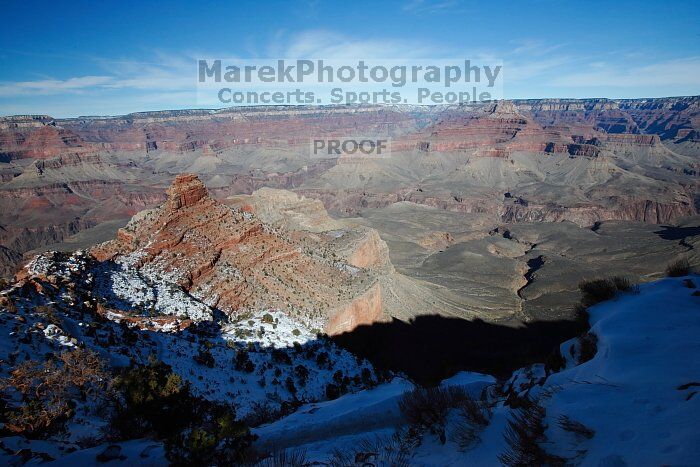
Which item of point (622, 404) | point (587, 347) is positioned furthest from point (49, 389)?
point (587, 347)

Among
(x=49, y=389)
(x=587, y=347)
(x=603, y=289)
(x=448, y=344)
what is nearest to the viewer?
(x=587, y=347)

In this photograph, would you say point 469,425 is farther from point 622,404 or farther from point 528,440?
point 622,404

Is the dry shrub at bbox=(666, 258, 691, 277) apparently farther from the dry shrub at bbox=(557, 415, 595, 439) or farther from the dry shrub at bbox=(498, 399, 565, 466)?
the dry shrub at bbox=(557, 415, 595, 439)

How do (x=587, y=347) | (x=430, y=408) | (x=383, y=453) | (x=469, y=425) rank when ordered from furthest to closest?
(x=587, y=347)
(x=430, y=408)
(x=383, y=453)
(x=469, y=425)

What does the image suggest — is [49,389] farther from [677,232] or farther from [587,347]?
[677,232]

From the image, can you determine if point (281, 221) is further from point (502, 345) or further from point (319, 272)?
point (502, 345)

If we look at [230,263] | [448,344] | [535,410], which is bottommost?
[448,344]

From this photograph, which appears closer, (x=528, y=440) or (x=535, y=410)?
(x=528, y=440)

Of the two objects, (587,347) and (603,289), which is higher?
(603,289)
